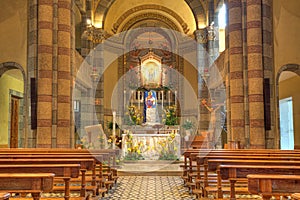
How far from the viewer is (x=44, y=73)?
34.4 feet

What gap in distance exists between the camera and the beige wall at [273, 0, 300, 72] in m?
11.6

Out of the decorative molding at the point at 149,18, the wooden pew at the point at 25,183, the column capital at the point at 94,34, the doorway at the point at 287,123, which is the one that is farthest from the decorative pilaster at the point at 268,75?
the decorative molding at the point at 149,18

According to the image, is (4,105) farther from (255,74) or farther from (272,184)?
(272,184)

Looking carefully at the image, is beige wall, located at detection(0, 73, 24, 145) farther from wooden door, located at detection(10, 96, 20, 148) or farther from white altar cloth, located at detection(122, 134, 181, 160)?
white altar cloth, located at detection(122, 134, 181, 160)

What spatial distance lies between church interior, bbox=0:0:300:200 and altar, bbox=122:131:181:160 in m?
0.03

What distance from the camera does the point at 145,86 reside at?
833 inches

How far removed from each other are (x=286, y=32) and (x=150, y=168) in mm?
6154

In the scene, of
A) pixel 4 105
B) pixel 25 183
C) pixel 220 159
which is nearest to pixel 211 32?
pixel 4 105

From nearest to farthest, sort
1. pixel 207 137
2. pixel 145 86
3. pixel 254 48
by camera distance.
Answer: pixel 254 48
pixel 207 137
pixel 145 86

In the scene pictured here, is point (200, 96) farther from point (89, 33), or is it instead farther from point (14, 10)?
point (14, 10)

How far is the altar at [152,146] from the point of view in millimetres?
11719

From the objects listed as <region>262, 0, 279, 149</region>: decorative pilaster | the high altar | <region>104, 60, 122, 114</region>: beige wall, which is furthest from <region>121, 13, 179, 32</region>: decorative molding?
<region>262, 0, 279, 149</region>: decorative pilaster

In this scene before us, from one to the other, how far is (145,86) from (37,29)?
11.0 meters

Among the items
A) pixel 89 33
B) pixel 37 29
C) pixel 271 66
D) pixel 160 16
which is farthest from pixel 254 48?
pixel 160 16
